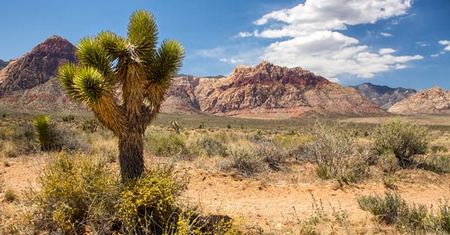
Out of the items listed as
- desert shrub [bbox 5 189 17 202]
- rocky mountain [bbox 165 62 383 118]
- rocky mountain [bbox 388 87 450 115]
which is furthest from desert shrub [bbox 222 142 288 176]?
rocky mountain [bbox 388 87 450 115]

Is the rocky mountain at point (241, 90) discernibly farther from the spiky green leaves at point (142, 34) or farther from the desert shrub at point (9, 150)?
the spiky green leaves at point (142, 34)

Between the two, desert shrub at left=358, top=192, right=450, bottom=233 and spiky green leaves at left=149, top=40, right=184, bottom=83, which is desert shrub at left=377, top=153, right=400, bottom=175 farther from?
spiky green leaves at left=149, top=40, right=184, bottom=83

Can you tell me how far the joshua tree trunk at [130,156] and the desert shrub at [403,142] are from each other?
10.1 meters

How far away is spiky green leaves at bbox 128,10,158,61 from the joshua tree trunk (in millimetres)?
1399

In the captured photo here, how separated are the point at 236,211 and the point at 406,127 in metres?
9.15

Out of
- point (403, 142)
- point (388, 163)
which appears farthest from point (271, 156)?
point (403, 142)

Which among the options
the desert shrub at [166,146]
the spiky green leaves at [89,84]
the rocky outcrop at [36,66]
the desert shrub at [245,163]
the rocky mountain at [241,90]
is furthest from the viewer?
the rocky mountain at [241,90]

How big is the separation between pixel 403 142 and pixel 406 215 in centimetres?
788

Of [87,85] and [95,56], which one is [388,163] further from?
[87,85]

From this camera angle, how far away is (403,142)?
48.4 feet

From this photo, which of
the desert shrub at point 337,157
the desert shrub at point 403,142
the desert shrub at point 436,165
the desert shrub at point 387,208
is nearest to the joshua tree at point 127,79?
the desert shrub at point 387,208

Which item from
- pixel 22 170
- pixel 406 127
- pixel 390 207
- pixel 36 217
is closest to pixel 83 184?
pixel 36 217

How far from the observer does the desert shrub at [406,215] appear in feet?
22.1

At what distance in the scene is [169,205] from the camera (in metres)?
6.86
